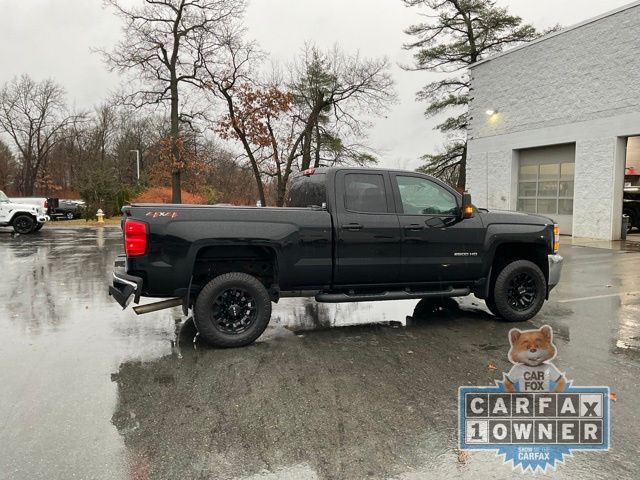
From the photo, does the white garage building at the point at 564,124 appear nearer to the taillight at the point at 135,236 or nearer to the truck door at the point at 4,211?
the taillight at the point at 135,236

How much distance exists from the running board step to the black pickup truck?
0.5 inches

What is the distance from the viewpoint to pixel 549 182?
1855 centimetres

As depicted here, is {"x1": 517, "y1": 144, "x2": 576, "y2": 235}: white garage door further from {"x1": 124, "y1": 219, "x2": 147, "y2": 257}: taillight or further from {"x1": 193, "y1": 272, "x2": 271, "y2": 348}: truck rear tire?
{"x1": 124, "y1": 219, "x2": 147, "y2": 257}: taillight

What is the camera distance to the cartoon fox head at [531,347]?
4129 millimetres

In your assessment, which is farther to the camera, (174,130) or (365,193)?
(174,130)

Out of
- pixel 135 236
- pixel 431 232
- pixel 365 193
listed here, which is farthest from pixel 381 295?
pixel 135 236

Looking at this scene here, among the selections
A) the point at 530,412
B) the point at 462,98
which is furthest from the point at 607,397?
the point at 462,98

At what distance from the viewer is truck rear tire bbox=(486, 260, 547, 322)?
6000mm

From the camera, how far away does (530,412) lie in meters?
3.49

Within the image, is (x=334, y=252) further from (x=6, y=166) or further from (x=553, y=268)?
(x=6, y=166)

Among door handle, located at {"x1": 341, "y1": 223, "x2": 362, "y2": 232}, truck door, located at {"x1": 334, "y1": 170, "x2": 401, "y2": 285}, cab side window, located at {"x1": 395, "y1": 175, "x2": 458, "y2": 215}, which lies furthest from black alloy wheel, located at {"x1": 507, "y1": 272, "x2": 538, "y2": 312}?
door handle, located at {"x1": 341, "y1": 223, "x2": 362, "y2": 232}

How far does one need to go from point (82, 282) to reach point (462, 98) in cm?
2578

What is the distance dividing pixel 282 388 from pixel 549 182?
1758 cm

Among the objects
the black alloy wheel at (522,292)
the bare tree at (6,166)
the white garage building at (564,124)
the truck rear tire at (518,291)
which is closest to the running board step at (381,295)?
the truck rear tire at (518,291)
